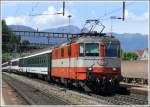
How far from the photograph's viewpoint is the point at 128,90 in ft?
84.0

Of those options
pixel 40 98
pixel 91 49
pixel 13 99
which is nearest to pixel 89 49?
pixel 91 49

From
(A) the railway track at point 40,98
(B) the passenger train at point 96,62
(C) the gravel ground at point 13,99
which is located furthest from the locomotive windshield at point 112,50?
(C) the gravel ground at point 13,99

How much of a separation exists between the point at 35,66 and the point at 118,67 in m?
22.4

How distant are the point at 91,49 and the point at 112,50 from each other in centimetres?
108

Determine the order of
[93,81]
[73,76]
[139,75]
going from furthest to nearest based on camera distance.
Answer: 1. [139,75]
2. [73,76]
3. [93,81]

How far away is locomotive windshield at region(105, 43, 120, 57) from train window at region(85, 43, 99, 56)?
51cm

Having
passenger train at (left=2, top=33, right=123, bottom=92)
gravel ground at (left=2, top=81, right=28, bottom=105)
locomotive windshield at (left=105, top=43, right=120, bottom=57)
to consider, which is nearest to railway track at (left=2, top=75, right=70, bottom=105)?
gravel ground at (left=2, top=81, right=28, bottom=105)

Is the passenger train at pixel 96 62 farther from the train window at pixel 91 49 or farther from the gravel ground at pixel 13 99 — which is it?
the gravel ground at pixel 13 99

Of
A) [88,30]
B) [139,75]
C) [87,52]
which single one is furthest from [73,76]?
[139,75]

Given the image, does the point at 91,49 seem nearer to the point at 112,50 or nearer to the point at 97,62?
the point at 97,62

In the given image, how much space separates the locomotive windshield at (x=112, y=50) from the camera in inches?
927

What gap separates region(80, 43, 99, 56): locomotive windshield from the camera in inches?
934

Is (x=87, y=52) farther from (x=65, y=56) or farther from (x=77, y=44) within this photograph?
(x=65, y=56)

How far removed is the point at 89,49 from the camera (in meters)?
Result: 23.9
